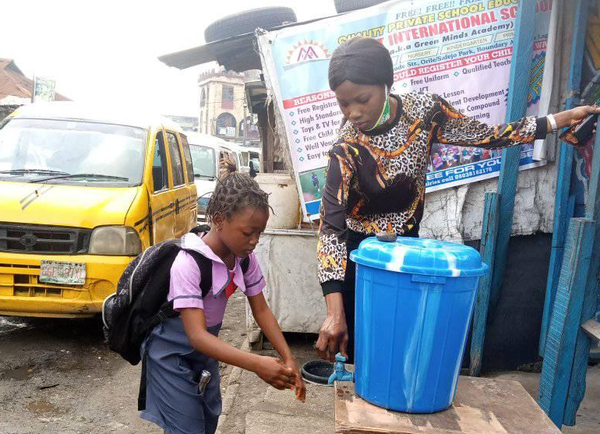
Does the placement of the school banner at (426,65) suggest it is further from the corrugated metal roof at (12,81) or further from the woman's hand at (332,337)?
the corrugated metal roof at (12,81)

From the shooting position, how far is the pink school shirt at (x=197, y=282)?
1.75 m

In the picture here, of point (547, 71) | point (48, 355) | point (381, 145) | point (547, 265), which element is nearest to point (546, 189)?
point (547, 265)

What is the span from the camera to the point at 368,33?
347 cm

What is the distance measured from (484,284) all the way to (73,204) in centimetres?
313

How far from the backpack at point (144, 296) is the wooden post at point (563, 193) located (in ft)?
8.12

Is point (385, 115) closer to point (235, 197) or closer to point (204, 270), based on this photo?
point (235, 197)

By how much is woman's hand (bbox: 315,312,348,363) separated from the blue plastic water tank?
0.14 metres

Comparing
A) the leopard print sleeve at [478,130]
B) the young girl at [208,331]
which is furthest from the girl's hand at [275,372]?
the leopard print sleeve at [478,130]

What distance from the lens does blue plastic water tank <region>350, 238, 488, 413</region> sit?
61.6 inches

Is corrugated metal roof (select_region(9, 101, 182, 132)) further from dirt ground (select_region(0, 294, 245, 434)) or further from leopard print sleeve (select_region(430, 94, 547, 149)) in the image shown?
leopard print sleeve (select_region(430, 94, 547, 149))

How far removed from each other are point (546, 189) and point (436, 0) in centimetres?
145

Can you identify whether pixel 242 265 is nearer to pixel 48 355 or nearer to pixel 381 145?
pixel 381 145

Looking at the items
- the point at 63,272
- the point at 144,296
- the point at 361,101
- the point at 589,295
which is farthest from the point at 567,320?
the point at 63,272

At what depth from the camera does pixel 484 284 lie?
11.0 ft
